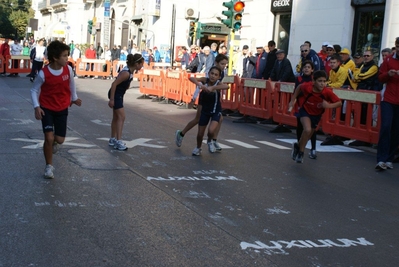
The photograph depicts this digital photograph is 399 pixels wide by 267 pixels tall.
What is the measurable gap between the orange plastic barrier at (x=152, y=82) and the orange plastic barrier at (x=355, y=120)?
8.97m

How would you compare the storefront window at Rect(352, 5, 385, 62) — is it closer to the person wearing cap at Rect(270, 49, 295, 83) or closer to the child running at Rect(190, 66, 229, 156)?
the person wearing cap at Rect(270, 49, 295, 83)

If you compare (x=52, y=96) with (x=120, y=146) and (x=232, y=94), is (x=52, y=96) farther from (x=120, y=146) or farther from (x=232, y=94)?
(x=232, y=94)

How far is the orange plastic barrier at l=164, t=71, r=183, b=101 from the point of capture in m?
20.5

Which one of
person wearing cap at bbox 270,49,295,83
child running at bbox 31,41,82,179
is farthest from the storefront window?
child running at bbox 31,41,82,179

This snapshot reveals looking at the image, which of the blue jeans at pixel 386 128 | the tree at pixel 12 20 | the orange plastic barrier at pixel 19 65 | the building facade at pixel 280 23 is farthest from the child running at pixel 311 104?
the tree at pixel 12 20

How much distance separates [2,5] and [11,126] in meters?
85.5

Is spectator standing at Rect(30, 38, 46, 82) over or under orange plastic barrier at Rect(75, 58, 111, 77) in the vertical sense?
over

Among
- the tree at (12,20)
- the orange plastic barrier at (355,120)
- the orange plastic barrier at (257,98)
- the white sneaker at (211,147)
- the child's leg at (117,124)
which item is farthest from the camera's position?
the tree at (12,20)


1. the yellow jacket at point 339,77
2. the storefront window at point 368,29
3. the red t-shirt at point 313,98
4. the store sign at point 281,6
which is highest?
the store sign at point 281,6

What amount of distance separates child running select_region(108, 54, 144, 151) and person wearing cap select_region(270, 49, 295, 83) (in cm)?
625

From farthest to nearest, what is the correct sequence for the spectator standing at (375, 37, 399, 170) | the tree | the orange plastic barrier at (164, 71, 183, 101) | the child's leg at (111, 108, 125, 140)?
the tree → the orange plastic barrier at (164, 71, 183, 101) → the child's leg at (111, 108, 125, 140) → the spectator standing at (375, 37, 399, 170)

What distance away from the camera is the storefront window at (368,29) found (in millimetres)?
21906

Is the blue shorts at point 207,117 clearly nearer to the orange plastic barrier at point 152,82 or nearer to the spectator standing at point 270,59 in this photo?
the spectator standing at point 270,59

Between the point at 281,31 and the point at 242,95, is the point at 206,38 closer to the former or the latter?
the point at 281,31
